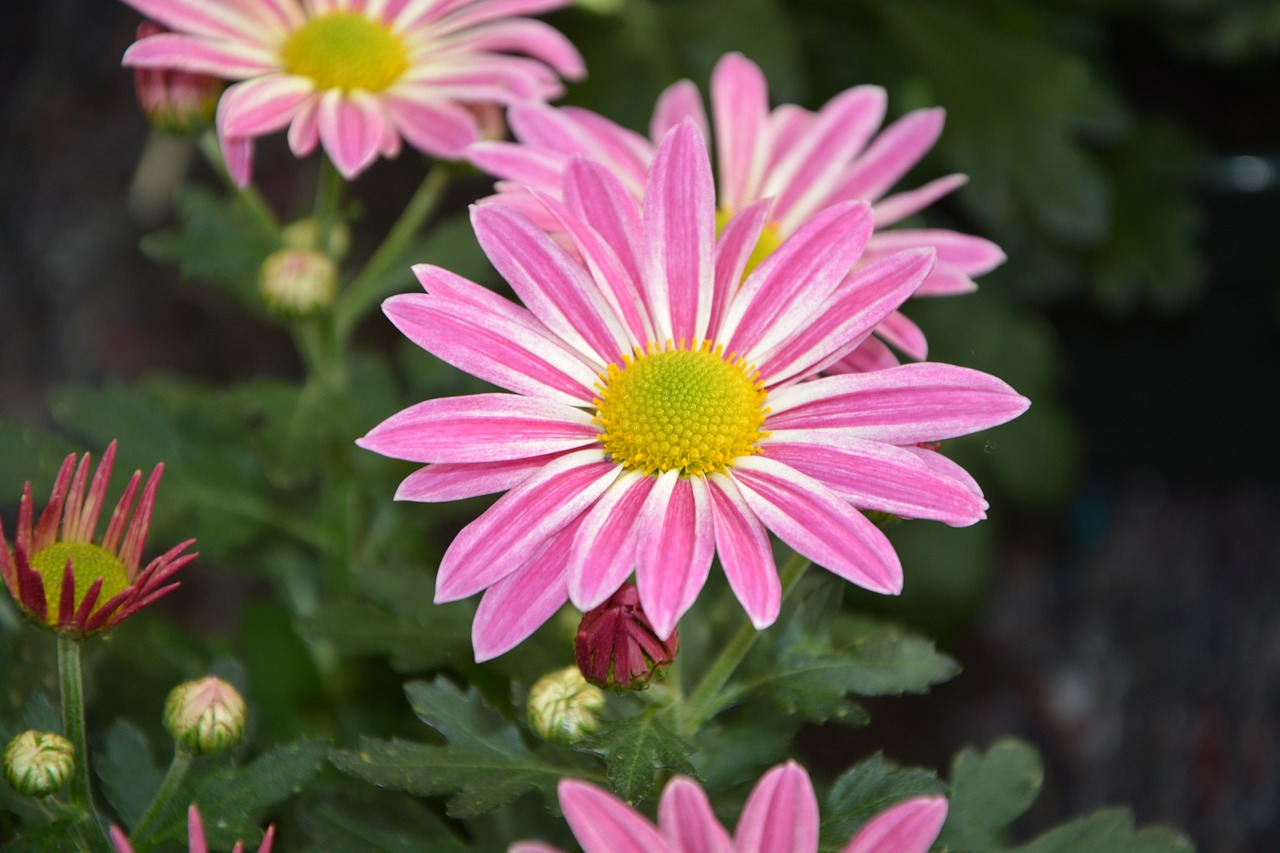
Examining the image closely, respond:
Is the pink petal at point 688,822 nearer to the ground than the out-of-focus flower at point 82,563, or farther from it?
farther from it

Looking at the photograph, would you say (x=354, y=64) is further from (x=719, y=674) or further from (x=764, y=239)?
(x=719, y=674)

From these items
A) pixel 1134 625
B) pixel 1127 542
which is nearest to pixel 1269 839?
pixel 1134 625

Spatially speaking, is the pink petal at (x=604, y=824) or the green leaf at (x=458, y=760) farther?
the green leaf at (x=458, y=760)

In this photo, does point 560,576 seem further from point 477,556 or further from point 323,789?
point 323,789

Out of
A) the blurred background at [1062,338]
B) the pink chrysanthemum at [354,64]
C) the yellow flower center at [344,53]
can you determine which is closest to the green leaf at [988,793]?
the pink chrysanthemum at [354,64]

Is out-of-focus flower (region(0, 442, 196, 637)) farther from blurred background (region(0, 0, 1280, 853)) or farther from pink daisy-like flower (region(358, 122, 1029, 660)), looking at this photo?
blurred background (region(0, 0, 1280, 853))

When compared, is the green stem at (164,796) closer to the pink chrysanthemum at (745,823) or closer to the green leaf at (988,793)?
the pink chrysanthemum at (745,823)

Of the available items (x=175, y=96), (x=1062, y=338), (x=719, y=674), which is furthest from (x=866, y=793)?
(x=1062, y=338)
